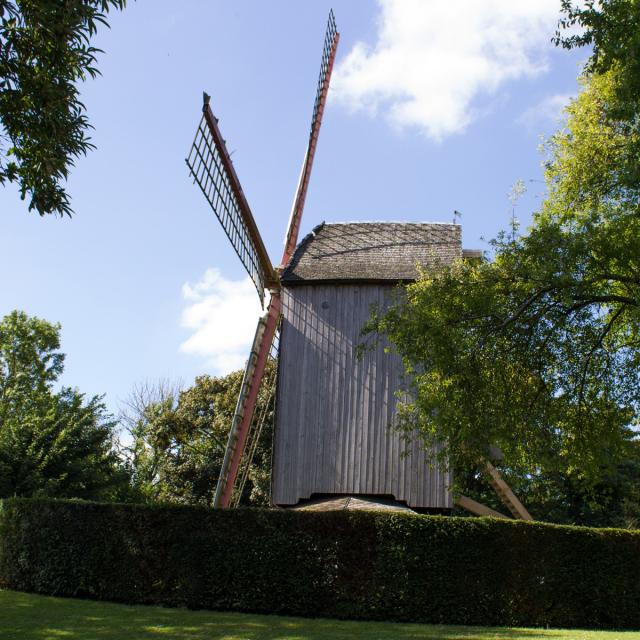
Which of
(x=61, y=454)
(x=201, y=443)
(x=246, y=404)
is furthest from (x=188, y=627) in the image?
(x=201, y=443)


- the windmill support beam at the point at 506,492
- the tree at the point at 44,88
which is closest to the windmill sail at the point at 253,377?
the windmill support beam at the point at 506,492

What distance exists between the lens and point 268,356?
19734 mm

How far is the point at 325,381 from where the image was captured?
1862 cm

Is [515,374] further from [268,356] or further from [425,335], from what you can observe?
Result: [268,356]

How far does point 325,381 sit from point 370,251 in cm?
394

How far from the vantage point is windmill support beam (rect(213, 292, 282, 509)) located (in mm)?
17984

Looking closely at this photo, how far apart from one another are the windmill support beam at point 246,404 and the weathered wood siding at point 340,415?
0.48 meters

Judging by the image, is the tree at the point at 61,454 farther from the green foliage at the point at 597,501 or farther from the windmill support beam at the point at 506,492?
the green foliage at the point at 597,501

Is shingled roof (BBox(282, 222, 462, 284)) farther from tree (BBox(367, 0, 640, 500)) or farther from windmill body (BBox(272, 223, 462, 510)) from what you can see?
tree (BBox(367, 0, 640, 500))

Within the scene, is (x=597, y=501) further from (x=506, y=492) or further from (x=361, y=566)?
(x=361, y=566)

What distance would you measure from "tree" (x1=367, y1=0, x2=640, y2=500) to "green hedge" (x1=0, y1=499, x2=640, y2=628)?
4.47ft

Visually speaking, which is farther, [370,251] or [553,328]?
[370,251]

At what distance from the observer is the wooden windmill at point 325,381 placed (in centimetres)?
1794

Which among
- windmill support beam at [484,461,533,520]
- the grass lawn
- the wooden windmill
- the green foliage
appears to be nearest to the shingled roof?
the wooden windmill
